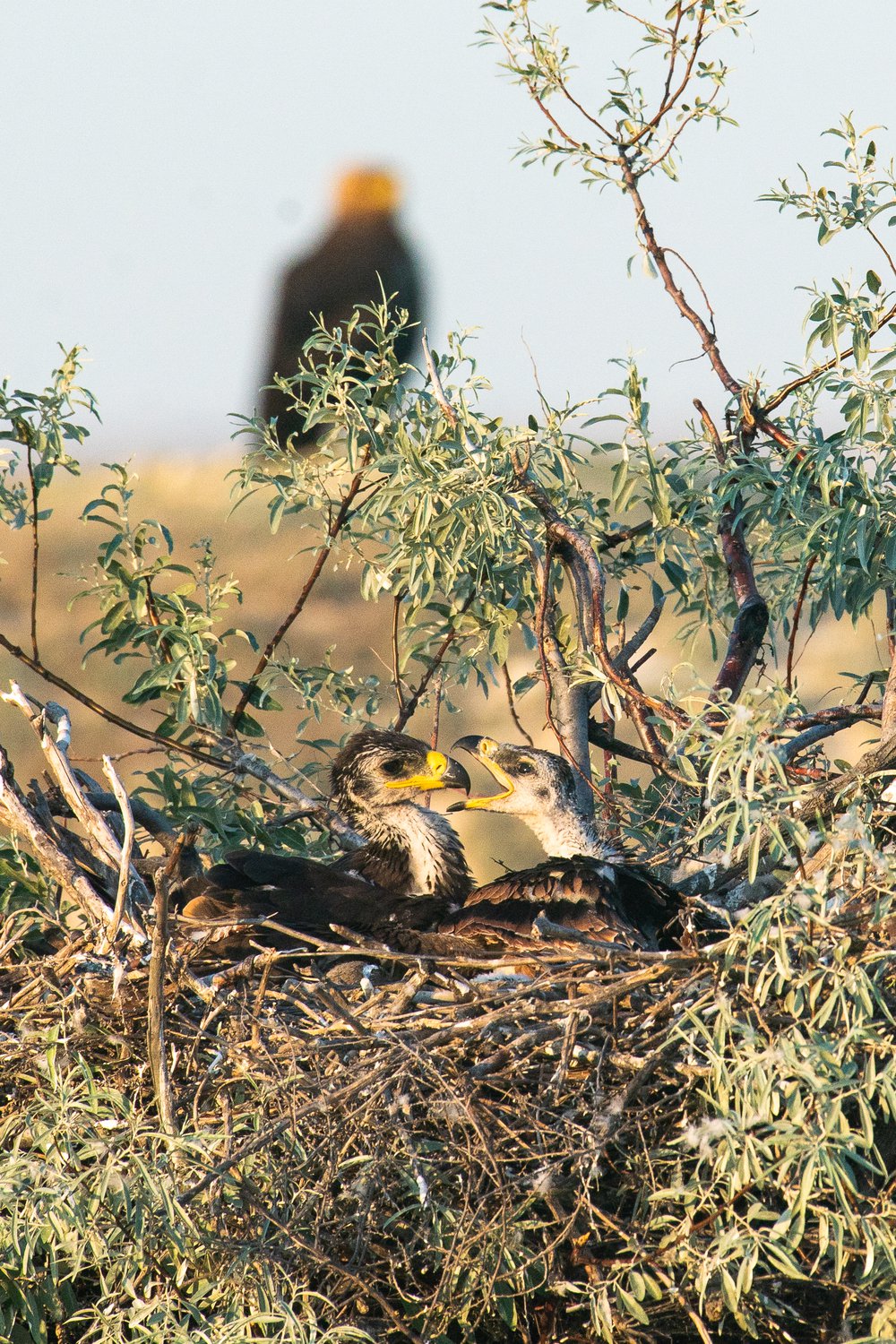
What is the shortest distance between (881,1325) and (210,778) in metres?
2.63

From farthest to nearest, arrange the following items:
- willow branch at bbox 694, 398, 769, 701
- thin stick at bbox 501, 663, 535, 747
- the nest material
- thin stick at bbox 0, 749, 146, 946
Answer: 1. thin stick at bbox 501, 663, 535, 747
2. willow branch at bbox 694, 398, 769, 701
3. thin stick at bbox 0, 749, 146, 946
4. the nest material

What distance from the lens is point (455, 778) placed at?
430 cm

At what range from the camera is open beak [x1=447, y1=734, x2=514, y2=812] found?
4230 millimetres

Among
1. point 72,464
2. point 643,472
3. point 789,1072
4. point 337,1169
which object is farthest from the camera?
point 72,464

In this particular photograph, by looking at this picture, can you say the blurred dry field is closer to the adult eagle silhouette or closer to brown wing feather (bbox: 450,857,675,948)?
the adult eagle silhouette

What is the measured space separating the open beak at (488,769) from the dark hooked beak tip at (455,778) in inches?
1.9

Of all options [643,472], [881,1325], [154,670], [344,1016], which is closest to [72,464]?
[154,670]

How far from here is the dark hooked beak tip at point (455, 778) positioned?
4.29 meters

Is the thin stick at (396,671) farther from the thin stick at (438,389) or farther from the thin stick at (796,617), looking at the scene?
the thin stick at (796,617)

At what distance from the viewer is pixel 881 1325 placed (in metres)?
2.19

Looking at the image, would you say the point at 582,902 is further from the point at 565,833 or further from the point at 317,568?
the point at 317,568

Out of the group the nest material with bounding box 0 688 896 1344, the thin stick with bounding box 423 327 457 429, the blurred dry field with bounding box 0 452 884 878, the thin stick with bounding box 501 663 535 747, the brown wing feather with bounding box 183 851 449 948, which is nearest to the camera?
the nest material with bounding box 0 688 896 1344

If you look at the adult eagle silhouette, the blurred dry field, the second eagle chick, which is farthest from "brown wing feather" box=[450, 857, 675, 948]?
the adult eagle silhouette

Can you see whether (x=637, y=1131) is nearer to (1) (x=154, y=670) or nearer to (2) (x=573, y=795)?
(2) (x=573, y=795)
